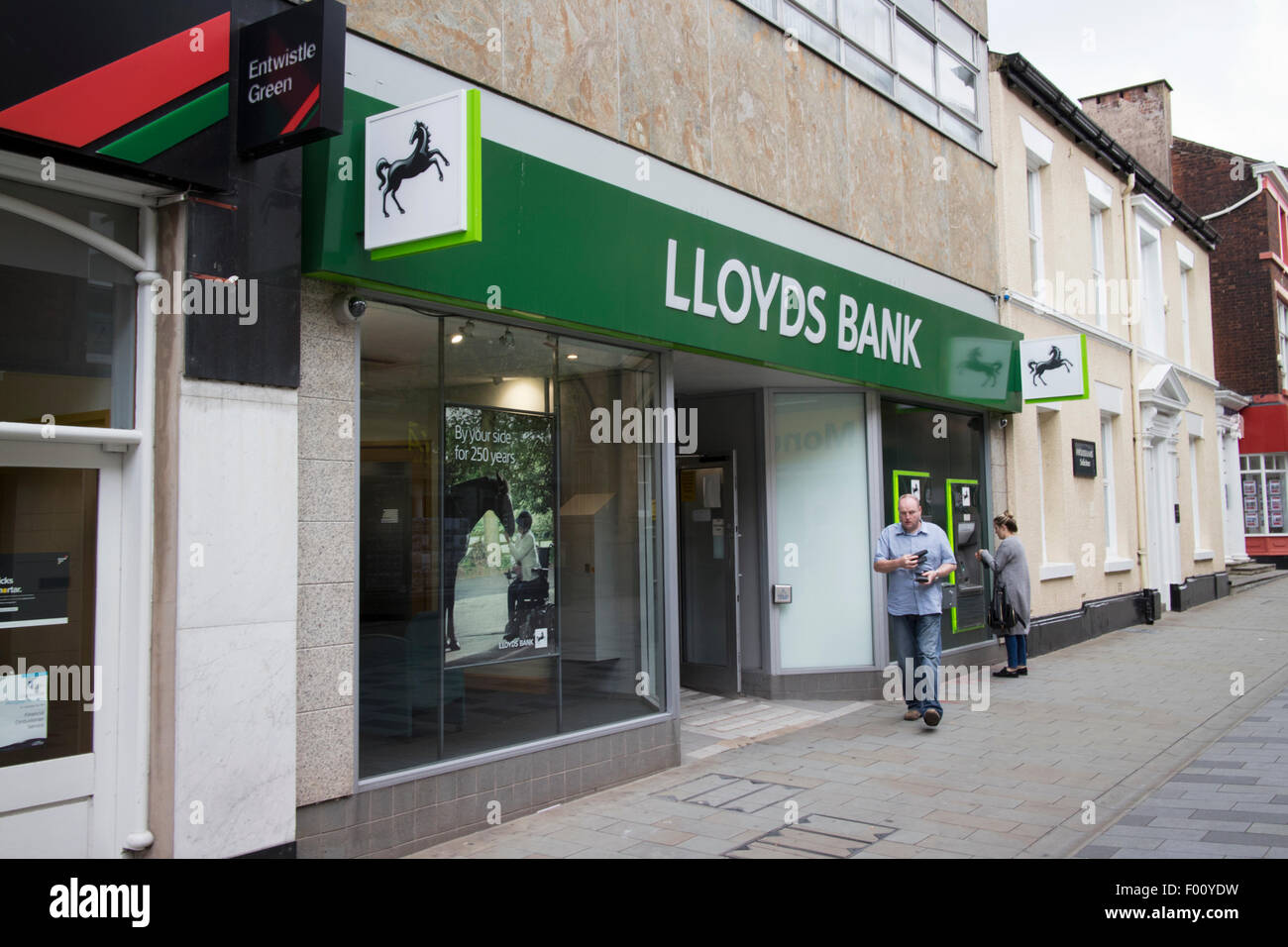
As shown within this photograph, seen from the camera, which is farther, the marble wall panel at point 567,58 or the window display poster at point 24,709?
the marble wall panel at point 567,58

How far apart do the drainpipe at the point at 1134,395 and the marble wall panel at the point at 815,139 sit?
31.5 feet

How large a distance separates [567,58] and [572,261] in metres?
1.45

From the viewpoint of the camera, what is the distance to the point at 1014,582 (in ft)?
Answer: 37.6

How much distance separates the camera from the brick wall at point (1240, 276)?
28.3m

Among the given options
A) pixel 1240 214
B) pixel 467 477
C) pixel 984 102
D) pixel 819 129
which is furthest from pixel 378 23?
pixel 1240 214

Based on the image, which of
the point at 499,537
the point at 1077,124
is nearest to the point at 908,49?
the point at 1077,124

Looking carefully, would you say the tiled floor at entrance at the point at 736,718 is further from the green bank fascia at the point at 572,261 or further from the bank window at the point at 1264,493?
the bank window at the point at 1264,493

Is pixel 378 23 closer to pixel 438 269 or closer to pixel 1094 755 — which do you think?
pixel 438 269

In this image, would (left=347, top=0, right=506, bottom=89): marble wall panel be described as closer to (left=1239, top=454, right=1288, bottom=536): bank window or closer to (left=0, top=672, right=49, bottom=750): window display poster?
(left=0, top=672, right=49, bottom=750): window display poster

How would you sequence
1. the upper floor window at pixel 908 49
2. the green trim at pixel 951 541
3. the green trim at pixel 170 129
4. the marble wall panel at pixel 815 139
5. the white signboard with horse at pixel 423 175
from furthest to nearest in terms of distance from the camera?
the green trim at pixel 951 541 < the upper floor window at pixel 908 49 < the marble wall panel at pixel 815 139 < the white signboard with horse at pixel 423 175 < the green trim at pixel 170 129

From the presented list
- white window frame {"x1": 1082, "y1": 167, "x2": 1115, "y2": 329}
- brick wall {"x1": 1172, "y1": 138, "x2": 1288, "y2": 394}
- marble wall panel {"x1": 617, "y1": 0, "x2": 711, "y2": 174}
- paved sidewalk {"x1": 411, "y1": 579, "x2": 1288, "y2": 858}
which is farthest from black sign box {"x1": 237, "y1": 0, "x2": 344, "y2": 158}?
brick wall {"x1": 1172, "y1": 138, "x2": 1288, "y2": 394}

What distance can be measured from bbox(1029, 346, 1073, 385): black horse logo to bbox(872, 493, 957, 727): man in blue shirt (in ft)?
16.7

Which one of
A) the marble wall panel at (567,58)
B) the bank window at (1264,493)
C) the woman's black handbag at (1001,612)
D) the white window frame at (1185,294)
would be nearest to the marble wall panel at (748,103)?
the marble wall panel at (567,58)

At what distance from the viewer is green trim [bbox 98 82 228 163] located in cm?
430
